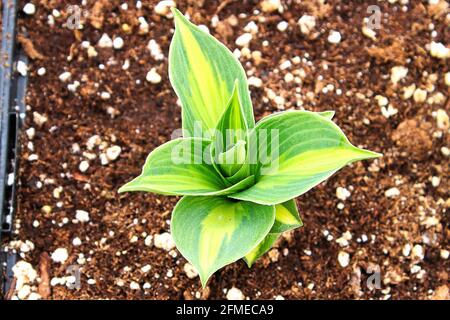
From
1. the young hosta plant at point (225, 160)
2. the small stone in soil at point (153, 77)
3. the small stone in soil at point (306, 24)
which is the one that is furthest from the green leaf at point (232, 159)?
the small stone in soil at point (306, 24)

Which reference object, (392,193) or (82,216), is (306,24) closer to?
(392,193)

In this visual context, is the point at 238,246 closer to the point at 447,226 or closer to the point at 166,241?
the point at 166,241

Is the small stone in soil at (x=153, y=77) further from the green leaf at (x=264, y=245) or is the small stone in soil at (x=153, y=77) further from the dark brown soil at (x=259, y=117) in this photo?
the green leaf at (x=264, y=245)

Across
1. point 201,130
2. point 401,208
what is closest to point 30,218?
point 201,130

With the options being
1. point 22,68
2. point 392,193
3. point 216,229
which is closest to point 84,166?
A: point 22,68

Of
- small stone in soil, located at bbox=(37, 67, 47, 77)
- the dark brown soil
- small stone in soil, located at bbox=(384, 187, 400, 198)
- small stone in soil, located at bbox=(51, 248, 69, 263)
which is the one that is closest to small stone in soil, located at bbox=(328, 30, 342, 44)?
the dark brown soil
